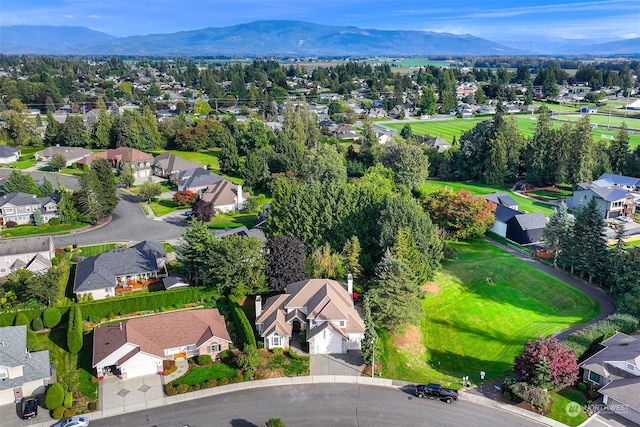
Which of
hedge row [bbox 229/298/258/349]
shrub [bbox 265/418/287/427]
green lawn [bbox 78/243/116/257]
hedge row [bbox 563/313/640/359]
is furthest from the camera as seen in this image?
green lawn [bbox 78/243/116/257]

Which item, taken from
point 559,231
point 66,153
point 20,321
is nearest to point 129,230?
point 20,321

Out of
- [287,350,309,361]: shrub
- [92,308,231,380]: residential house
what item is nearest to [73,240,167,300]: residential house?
[92,308,231,380]: residential house

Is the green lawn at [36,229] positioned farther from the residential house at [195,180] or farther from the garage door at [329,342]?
the garage door at [329,342]

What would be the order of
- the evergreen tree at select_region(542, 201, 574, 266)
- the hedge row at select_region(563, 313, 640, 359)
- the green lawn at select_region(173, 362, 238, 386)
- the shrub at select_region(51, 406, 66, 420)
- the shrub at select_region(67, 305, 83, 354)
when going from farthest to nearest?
the evergreen tree at select_region(542, 201, 574, 266) < the shrub at select_region(67, 305, 83, 354) < the hedge row at select_region(563, 313, 640, 359) < the green lawn at select_region(173, 362, 238, 386) < the shrub at select_region(51, 406, 66, 420)

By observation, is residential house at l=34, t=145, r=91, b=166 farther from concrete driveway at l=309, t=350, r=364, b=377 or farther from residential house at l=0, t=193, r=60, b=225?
concrete driveway at l=309, t=350, r=364, b=377
